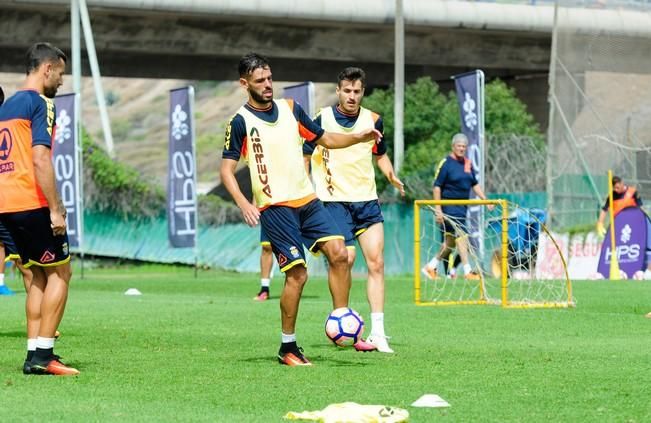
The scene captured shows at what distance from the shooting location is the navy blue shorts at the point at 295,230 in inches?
418

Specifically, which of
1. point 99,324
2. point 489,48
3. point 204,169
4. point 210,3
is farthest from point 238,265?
point 204,169

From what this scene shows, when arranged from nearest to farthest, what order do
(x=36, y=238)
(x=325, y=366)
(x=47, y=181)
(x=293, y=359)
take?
1. (x=47, y=181)
2. (x=36, y=238)
3. (x=325, y=366)
4. (x=293, y=359)

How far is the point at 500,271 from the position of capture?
71.2 feet

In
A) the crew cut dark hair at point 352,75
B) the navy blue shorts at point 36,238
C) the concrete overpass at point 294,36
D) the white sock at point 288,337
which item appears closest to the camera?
the navy blue shorts at point 36,238

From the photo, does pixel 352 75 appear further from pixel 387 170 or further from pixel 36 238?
pixel 36 238

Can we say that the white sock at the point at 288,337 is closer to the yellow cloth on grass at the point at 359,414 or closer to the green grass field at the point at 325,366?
the green grass field at the point at 325,366

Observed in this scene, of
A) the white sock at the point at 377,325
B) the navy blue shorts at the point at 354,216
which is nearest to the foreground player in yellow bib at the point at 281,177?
the white sock at the point at 377,325

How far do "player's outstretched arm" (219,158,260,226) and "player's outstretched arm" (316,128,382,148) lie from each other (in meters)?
0.70

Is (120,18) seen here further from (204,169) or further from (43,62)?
(204,169)

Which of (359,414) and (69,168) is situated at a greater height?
(69,168)

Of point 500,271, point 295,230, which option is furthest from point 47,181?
point 500,271

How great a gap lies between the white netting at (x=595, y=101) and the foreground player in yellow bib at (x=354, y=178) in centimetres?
1612

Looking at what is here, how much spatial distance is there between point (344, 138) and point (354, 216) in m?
1.72

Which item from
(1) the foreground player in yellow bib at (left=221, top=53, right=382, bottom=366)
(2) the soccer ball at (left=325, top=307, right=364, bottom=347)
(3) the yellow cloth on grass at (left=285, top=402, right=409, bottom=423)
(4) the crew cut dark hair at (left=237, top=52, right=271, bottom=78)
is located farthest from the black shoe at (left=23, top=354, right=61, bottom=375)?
(3) the yellow cloth on grass at (left=285, top=402, right=409, bottom=423)
